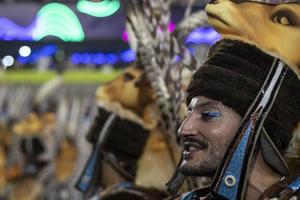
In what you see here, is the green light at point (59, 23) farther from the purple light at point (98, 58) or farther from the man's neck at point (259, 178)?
the man's neck at point (259, 178)

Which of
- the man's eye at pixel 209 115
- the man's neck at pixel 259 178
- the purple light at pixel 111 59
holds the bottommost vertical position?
the purple light at pixel 111 59

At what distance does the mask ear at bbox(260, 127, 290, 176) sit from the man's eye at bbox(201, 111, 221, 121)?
109 millimetres

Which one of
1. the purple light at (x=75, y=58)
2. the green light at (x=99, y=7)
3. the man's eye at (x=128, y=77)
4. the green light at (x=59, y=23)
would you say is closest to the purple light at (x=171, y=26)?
the man's eye at (x=128, y=77)

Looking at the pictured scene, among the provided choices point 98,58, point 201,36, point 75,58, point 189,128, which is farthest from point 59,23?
point 189,128

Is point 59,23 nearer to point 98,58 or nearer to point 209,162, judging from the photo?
point 98,58

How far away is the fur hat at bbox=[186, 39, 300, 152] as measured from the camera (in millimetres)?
1715

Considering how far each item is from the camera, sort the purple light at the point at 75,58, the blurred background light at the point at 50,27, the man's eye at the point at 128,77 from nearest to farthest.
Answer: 1. the man's eye at the point at 128,77
2. the blurred background light at the point at 50,27
3. the purple light at the point at 75,58

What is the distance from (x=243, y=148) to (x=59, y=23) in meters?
5.33

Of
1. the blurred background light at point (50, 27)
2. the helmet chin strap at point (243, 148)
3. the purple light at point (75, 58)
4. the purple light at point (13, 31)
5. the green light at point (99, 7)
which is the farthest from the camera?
the purple light at point (75, 58)

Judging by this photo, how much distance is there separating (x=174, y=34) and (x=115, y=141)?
0.69 meters

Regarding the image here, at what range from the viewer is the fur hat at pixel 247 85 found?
1.71 m

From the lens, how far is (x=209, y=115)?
1.74 meters

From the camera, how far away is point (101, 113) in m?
3.13

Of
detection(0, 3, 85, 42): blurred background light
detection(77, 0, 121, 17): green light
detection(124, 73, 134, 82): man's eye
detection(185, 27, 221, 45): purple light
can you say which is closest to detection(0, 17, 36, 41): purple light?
detection(0, 3, 85, 42): blurred background light
